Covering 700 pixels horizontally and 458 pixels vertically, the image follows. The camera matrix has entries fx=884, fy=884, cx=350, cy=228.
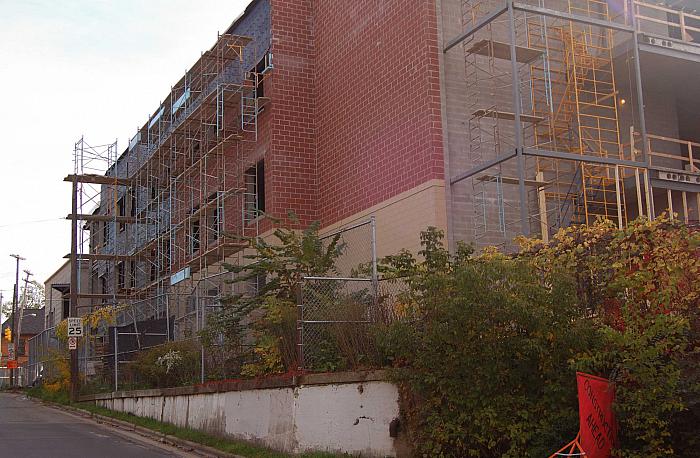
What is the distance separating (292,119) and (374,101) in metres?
3.73

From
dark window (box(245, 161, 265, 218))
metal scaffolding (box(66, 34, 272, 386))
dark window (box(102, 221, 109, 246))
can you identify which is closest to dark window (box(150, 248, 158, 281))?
metal scaffolding (box(66, 34, 272, 386))

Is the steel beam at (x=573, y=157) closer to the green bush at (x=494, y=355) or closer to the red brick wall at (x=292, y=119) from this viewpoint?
the green bush at (x=494, y=355)

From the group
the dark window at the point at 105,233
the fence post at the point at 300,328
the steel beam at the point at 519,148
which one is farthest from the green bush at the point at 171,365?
the dark window at the point at 105,233

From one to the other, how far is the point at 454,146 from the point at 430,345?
371 inches

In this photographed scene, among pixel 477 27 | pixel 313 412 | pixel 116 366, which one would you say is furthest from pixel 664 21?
pixel 116 366

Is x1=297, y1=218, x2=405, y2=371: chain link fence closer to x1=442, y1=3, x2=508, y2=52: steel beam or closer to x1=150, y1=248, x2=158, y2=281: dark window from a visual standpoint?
x1=442, y1=3, x2=508, y2=52: steel beam

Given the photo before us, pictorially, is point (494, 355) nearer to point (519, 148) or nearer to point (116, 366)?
point (519, 148)

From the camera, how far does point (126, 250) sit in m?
37.9

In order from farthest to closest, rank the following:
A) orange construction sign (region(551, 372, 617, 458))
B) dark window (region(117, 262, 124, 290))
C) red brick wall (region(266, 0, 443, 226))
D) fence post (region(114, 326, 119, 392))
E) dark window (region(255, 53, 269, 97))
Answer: dark window (region(117, 262, 124, 290)), dark window (region(255, 53, 269, 97)), fence post (region(114, 326, 119, 392)), red brick wall (region(266, 0, 443, 226)), orange construction sign (region(551, 372, 617, 458))

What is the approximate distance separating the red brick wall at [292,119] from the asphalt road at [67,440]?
7918 millimetres

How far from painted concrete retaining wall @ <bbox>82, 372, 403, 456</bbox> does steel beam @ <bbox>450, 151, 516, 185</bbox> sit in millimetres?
6884

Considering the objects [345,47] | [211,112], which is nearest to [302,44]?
[345,47]

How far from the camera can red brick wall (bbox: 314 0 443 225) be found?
66.0 ft

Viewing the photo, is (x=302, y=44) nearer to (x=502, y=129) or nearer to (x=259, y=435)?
(x=502, y=129)
